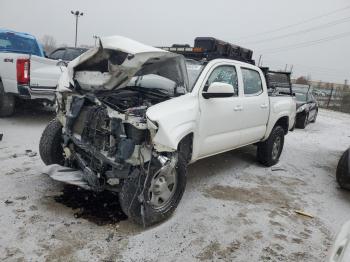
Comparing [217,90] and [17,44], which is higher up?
[17,44]

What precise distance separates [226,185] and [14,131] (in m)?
4.35

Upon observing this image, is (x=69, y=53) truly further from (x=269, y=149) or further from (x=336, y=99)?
(x=336, y=99)

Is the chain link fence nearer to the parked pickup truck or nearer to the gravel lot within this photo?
the gravel lot

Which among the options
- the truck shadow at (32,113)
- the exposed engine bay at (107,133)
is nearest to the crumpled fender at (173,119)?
the exposed engine bay at (107,133)

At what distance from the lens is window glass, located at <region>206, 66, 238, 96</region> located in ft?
15.2

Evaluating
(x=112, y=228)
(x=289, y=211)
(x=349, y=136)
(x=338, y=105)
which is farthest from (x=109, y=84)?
(x=338, y=105)

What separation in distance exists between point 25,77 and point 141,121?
4.69 metres

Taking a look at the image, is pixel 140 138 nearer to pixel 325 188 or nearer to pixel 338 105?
pixel 325 188

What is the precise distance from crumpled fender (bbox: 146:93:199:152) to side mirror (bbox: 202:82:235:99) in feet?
0.69

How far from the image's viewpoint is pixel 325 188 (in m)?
5.78

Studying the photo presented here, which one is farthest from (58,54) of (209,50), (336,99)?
(336,99)

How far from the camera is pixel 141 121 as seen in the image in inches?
134

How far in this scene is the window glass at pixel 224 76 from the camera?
15.2 ft

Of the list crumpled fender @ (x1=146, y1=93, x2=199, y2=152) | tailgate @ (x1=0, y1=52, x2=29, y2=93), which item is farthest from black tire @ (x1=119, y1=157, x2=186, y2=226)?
tailgate @ (x1=0, y1=52, x2=29, y2=93)
